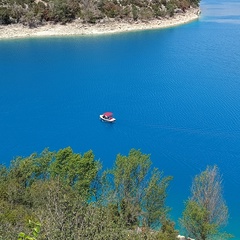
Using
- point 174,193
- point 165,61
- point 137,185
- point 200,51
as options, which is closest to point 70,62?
point 165,61

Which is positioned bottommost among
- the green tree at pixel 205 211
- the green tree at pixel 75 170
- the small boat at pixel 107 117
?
the small boat at pixel 107 117

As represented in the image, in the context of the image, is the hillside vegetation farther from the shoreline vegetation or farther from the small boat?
the shoreline vegetation

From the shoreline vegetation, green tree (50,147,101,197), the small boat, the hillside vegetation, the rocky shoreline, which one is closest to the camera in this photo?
the shoreline vegetation

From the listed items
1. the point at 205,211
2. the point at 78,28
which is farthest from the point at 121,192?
the point at 78,28

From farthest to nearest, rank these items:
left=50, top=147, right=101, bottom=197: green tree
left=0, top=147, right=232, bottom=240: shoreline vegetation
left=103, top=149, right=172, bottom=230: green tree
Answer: left=50, top=147, right=101, bottom=197: green tree < left=103, top=149, right=172, bottom=230: green tree < left=0, top=147, right=232, bottom=240: shoreline vegetation

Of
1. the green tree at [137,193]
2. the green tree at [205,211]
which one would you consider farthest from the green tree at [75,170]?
the green tree at [205,211]

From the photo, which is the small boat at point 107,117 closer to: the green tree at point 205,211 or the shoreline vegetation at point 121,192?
the shoreline vegetation at point 121,192

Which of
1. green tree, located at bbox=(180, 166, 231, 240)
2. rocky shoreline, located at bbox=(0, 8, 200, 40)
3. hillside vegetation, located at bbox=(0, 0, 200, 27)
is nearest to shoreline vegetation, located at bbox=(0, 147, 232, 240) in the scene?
green tree, located at bbox=(180, 166, 231, 240)
